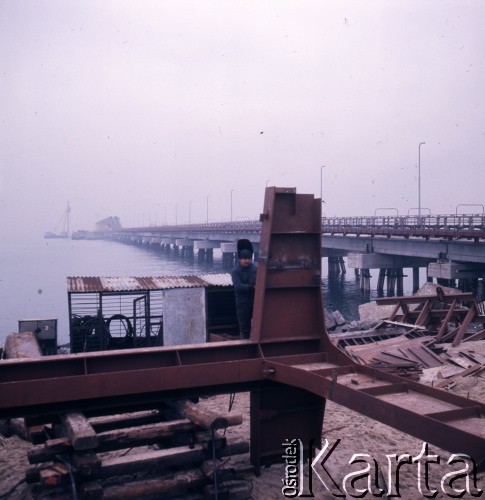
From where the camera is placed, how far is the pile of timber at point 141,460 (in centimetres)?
572

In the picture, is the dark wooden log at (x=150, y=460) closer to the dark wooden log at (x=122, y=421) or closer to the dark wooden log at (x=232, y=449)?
the dark wooden log at (x=232, y=449)

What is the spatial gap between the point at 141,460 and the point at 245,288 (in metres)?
2.89

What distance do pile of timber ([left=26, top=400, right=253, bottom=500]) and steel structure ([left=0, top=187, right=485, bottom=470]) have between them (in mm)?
410

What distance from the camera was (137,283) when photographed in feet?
53.4

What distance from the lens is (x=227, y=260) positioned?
78.2 m

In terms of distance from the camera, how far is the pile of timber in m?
5.72

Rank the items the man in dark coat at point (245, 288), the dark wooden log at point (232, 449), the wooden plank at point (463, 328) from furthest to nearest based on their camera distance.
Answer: the wooden plank at point (463, 328) → the man in dark coat at point (245, 288) → the dark wooden log at point (232, 449)

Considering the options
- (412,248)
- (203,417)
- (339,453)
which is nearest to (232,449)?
(203,417)

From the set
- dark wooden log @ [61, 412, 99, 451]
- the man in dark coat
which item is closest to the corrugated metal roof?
the man in dark coat

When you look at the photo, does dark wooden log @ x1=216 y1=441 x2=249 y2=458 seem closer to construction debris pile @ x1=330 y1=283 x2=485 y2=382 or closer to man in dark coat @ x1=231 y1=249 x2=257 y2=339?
man in dark coat @ x1=231 y1=249 x2=257 y2=339

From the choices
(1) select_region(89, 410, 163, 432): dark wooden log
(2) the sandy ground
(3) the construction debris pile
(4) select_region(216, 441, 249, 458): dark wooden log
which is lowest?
(2) the sandy ground

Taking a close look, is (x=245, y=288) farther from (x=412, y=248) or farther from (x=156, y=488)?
(x=412, y=248)

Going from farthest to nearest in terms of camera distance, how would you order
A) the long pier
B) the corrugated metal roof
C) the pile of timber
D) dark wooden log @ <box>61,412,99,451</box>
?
the long pier → the corrugated metal roof → the pile of timber → dark wooden log @ <box>61,412,99,451</box>

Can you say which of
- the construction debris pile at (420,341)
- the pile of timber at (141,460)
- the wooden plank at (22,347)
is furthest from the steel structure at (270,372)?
the construction debris pile at (420,341)
